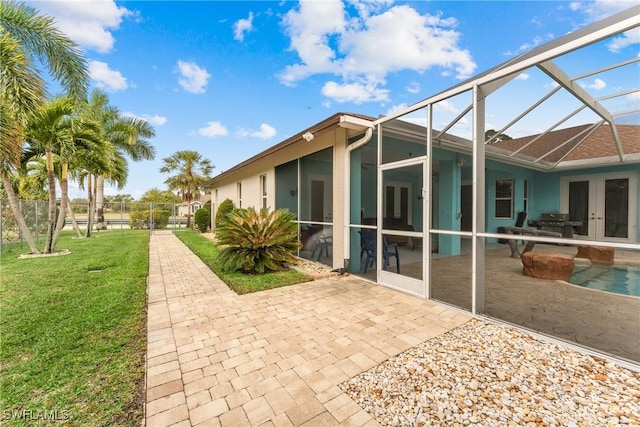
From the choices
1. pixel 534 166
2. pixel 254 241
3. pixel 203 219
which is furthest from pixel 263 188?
pixel 534 166

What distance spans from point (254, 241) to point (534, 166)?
396 inches

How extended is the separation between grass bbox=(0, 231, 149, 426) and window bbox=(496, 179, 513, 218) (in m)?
11.6

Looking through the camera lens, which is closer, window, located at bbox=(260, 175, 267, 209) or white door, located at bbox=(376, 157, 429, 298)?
white door, located at bbox=(376, 157, 429, 298)

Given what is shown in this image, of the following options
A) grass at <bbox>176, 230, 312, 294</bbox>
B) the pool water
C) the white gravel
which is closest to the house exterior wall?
the pool water

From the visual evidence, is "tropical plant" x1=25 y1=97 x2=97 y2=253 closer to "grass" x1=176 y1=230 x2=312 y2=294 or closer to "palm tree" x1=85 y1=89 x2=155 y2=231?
"palm tree" x1=85 y1=89 x2=155 y2=231

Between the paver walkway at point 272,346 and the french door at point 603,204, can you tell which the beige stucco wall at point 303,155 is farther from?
the french door at point 603,204

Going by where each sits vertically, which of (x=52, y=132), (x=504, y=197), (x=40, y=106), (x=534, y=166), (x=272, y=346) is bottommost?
(x=272, y=346)

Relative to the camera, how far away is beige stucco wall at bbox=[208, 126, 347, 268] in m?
5.63

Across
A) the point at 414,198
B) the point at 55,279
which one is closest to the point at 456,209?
the point at 414,198

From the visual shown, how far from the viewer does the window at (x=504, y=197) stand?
→ 9.99 m

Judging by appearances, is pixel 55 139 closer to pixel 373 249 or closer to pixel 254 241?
pixel 254 241

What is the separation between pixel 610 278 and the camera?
511 cm

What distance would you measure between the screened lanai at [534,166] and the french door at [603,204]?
1.4 inches

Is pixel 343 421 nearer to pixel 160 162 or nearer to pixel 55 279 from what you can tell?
pixel 55 279
